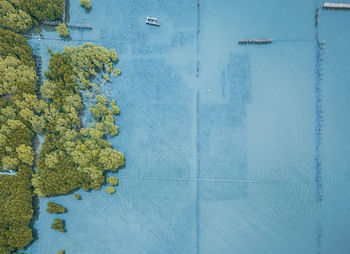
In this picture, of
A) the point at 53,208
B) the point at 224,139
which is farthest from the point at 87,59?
the point at 224,139

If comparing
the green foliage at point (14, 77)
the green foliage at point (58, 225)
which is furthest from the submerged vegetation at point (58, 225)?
the green foliage at point (14, 77)

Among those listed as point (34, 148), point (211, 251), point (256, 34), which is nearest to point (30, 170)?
point (34, 148)

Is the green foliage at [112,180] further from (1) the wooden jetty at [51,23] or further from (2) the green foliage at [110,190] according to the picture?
(1) the wooden jetty at [51,23]

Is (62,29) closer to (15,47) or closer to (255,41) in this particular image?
(15,47)

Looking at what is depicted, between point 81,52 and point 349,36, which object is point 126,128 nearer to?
point 81,52

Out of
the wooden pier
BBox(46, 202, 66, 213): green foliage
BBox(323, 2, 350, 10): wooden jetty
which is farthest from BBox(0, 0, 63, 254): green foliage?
BBox(323, 2, 350, 10): wooden jetty
